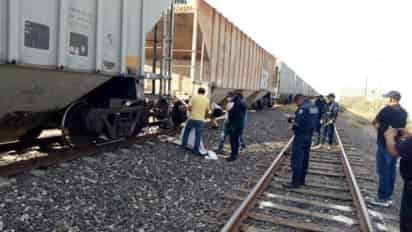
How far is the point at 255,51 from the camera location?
17.7m

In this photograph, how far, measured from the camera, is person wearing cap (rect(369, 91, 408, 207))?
5.07 m

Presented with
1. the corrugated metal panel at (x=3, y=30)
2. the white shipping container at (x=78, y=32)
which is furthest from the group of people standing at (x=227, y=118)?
the corrugated metal panel at (x=3, y=30)

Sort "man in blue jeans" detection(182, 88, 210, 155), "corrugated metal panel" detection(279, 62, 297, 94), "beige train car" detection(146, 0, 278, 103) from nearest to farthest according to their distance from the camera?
"man in blue jeans" detection(182, 88, 210, 155), "beige train car" detection(146, 0, 278, 103), "corrugated metal panel" detection(279, 62, 297, 94)

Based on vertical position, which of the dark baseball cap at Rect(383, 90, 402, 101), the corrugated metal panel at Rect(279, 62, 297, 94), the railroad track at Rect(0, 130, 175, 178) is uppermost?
the corrugated metal panel at Rect(279, 62, 297, 94)

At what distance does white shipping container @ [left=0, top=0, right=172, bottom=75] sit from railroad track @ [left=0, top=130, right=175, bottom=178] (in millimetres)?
1561

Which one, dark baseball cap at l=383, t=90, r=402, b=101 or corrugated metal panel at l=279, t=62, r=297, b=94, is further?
corrugated metal panel at l=279, t=62, r=297, b=94

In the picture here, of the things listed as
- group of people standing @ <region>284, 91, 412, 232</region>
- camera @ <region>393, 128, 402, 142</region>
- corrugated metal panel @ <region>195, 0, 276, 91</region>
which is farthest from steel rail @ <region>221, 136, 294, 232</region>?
corrugated metal panel @ <region>195, 0, 276, 91</region>

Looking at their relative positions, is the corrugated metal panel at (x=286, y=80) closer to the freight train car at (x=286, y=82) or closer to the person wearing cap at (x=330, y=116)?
the freight train car at (x=286, y=82)

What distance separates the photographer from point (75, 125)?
6.19m

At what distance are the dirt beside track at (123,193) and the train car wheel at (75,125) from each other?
2.07 ft

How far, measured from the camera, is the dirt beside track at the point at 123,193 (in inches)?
148

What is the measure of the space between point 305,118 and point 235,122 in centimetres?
201

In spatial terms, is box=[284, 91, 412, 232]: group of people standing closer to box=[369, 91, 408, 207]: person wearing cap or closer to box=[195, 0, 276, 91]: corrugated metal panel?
box=[369, 91, 408, 207]: person wearing cap

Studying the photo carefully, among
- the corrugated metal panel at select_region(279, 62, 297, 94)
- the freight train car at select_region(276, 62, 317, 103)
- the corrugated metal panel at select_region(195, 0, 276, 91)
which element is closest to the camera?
the corrugated metal panel at select_region(195, 0, 276, 91)
